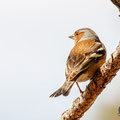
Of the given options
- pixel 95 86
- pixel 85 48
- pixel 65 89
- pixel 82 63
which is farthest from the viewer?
pixel 85 48

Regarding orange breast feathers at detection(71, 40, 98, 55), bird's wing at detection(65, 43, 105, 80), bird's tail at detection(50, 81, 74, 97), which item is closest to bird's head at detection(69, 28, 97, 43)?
orange breast feathers at detection(71, 40, 98, 55)

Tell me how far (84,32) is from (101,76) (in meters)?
3.39

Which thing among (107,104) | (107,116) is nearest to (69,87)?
(107,116)

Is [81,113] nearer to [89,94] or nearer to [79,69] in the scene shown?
[89,94]

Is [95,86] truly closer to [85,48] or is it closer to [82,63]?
[82,63]

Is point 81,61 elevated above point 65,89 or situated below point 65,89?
above

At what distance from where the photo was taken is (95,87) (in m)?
4.56

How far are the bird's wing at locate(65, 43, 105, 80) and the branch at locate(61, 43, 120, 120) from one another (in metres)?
0.58

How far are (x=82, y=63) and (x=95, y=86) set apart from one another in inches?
41.6

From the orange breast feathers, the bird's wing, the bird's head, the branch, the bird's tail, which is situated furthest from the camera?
the bird's head

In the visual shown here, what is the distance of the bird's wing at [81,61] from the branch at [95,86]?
58 centimetres

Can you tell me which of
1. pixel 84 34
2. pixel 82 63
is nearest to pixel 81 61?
pixel 82 63

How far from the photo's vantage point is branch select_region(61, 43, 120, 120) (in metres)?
4.27

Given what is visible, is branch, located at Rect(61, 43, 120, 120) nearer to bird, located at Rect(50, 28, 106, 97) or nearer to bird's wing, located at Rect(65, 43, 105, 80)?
bird, located at Rect(50, 28, 106, 97)
